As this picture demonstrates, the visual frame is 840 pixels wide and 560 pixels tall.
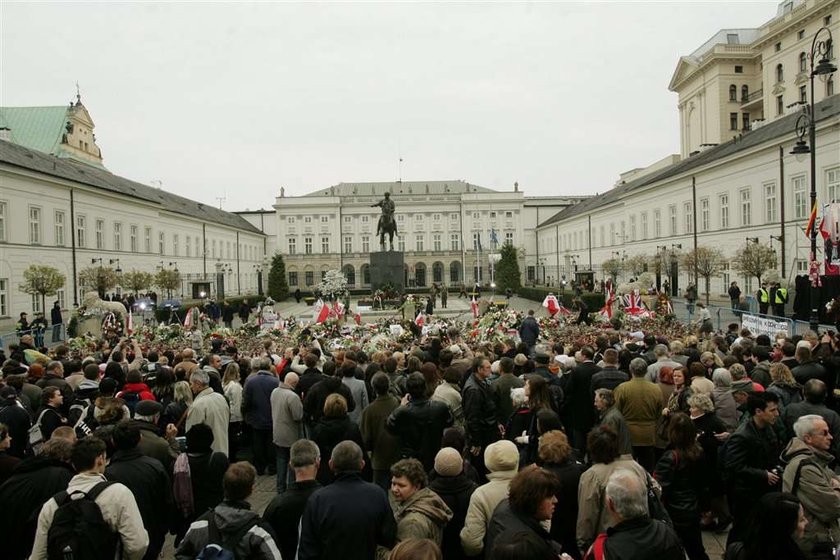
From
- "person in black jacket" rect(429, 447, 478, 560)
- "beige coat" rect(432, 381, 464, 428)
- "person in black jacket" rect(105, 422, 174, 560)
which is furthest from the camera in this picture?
"beige coat" rect(432, 381, 464, 428)

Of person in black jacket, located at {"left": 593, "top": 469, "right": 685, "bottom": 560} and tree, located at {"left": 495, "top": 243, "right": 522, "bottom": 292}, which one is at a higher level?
tree, located at {"left": 495, "top": 243, "right": 522, "bottom": 292}

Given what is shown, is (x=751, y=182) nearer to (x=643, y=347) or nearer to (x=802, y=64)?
(x=802, y=64)

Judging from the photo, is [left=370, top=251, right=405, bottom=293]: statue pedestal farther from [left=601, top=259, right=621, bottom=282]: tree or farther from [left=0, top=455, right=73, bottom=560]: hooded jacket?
[left=0, top=455, right=73, bottom=560]: hooded jacket

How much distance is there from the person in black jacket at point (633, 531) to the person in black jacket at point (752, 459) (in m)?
1.57

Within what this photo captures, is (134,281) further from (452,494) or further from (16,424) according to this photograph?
(452,494)

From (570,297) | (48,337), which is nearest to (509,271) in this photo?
(570,297)

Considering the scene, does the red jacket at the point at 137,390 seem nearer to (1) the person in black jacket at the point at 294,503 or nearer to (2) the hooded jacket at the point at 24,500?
(2) the hooded jacket at the point at 24,500

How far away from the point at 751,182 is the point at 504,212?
5275 cm

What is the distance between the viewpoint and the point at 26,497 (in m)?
4.28

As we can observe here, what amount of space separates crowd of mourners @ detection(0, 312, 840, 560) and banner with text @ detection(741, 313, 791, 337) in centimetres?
722

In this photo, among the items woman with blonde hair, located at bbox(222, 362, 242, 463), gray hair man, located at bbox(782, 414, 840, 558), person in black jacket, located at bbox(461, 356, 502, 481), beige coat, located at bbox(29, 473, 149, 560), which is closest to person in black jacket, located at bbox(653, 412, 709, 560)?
gray hair man, located at bbox(782, 414, 840, 558)

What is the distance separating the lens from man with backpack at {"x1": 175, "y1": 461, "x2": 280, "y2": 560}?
356 centimetres

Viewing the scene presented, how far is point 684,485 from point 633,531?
1733 millimetres

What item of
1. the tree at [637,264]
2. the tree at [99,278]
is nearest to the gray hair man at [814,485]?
the tree at [99,278]
